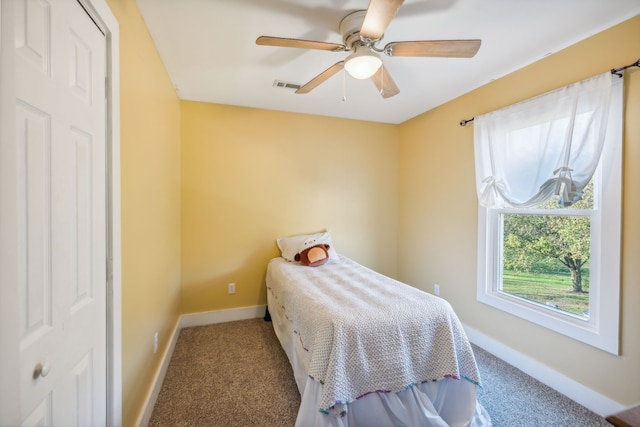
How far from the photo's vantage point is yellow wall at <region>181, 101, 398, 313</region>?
291 cm

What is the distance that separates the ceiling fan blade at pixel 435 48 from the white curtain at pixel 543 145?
933mm

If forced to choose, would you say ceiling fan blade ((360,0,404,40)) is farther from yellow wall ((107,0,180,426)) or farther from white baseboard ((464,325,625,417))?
white baseboard ((464,325,625,417))

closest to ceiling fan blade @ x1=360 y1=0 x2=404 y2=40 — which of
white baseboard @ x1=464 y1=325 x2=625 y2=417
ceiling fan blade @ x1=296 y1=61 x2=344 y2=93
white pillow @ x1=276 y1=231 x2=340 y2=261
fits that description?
ceiling fan blade @ x1=296 y1=61 x2=344 y2=93

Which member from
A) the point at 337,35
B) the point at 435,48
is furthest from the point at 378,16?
the point at 337,35

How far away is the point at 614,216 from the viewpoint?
64.9 inches

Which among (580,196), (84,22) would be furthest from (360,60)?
(580,196)

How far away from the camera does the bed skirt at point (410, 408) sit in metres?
1.43

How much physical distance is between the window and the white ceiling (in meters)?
0.46

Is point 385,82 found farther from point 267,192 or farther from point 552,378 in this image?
point 552,378

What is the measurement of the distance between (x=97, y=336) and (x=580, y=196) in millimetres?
2830

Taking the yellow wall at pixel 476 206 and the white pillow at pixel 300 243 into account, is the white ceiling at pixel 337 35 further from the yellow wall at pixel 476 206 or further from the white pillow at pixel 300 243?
the white pillow at pixel 300 243

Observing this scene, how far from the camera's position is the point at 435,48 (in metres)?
1.49

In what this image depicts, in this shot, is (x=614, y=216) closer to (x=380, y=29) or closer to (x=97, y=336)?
(x=380, y=29)

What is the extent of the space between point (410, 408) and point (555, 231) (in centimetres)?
172
